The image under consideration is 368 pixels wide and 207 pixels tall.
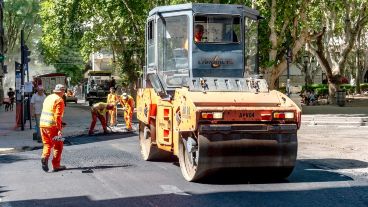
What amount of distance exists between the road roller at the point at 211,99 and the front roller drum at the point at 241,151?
15 millimetres

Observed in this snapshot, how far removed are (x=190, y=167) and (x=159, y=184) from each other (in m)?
0.61

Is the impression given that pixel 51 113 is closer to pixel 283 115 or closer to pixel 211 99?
pixel 211 99

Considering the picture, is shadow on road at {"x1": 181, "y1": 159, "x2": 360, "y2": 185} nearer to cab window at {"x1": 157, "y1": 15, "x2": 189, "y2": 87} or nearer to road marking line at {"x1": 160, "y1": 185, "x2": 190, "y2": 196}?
road marking line at {"x1": 160, "y1": 185, "x2": 190, "y2": 196}

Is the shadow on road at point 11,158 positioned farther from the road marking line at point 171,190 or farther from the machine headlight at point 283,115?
the machine headlight at point 283,115

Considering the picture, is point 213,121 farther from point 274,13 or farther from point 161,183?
point 274,13

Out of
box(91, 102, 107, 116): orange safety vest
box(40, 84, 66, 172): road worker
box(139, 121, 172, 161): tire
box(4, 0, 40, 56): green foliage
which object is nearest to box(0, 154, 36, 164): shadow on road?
box(40, 84, 66, 172): road worker

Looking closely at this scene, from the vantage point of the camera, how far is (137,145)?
54.2 ft

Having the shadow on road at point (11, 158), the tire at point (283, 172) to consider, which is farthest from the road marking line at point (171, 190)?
the shadow on road at point (11, 158)

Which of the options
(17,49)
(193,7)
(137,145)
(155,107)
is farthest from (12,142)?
(17,49)

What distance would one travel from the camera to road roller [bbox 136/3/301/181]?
966 cm

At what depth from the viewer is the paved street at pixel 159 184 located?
28.6 feet

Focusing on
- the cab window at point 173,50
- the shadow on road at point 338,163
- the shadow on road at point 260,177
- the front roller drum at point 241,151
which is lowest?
the shadow on road at point 338,163

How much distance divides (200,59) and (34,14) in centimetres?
5037

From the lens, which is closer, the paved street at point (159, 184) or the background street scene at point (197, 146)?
the paved street at point (159, 184)
